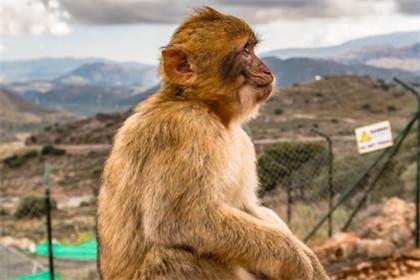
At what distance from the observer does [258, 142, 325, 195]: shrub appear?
13.1 meters

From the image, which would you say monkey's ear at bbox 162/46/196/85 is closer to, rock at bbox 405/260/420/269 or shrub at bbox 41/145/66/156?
rock at bbox 405/260/420/269

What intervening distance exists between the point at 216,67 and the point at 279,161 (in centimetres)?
910

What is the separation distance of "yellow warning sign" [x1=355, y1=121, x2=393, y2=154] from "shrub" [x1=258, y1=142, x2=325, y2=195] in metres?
2.02

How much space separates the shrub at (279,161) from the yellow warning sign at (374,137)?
6.63 feet

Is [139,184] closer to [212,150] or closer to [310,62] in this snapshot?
[212,150]

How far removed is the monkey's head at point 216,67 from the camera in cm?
455

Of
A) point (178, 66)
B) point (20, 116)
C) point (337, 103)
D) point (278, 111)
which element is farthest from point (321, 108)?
point (178, 66)

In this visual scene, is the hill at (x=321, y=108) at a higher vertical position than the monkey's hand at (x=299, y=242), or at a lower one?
lower

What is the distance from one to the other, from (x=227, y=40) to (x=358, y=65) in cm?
11706

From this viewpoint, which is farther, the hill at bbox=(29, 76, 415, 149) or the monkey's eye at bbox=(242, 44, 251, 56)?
the hill at bbox=(29, 76, 415, 149)

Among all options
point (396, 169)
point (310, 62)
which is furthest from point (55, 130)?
point (310, 62)

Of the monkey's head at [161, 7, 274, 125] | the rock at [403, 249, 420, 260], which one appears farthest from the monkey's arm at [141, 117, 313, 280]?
the rock at [403, 249, 420, 260]

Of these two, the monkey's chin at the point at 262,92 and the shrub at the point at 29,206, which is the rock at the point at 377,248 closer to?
the monkey's chin at the point at 262,92

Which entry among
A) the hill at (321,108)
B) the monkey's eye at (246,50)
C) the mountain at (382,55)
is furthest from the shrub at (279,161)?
the mountain at (382,55)
